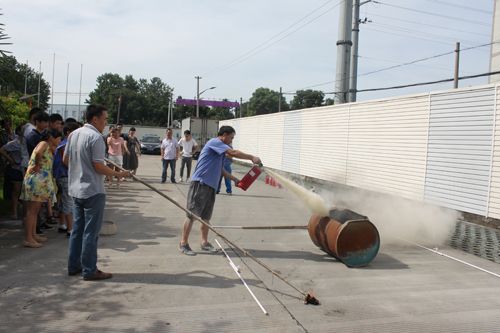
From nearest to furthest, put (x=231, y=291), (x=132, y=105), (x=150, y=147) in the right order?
(x=231, y=291), (x=150, y=147), (x=132, y=105)

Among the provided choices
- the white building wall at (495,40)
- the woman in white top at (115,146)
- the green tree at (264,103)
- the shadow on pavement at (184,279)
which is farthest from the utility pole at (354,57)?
the green tree at (264,103)

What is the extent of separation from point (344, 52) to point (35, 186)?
16.3 meters

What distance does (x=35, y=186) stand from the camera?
6285 mm

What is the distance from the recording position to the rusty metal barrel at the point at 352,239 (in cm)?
598

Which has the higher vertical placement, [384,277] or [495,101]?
[495,101]

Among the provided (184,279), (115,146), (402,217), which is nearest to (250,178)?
(184,279)

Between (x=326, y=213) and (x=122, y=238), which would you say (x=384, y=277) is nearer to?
(x=326, y=213)

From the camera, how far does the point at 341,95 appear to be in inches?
781

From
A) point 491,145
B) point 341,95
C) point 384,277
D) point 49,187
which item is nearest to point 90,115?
point 49,187

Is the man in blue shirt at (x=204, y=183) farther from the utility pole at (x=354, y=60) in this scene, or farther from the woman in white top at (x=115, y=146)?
the utility pole at (x=354, y=60)

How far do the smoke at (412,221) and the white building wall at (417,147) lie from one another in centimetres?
35

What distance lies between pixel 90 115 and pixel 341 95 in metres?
16.0

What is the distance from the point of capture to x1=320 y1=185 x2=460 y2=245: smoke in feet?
25.8

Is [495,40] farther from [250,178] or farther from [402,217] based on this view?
[250,178]
